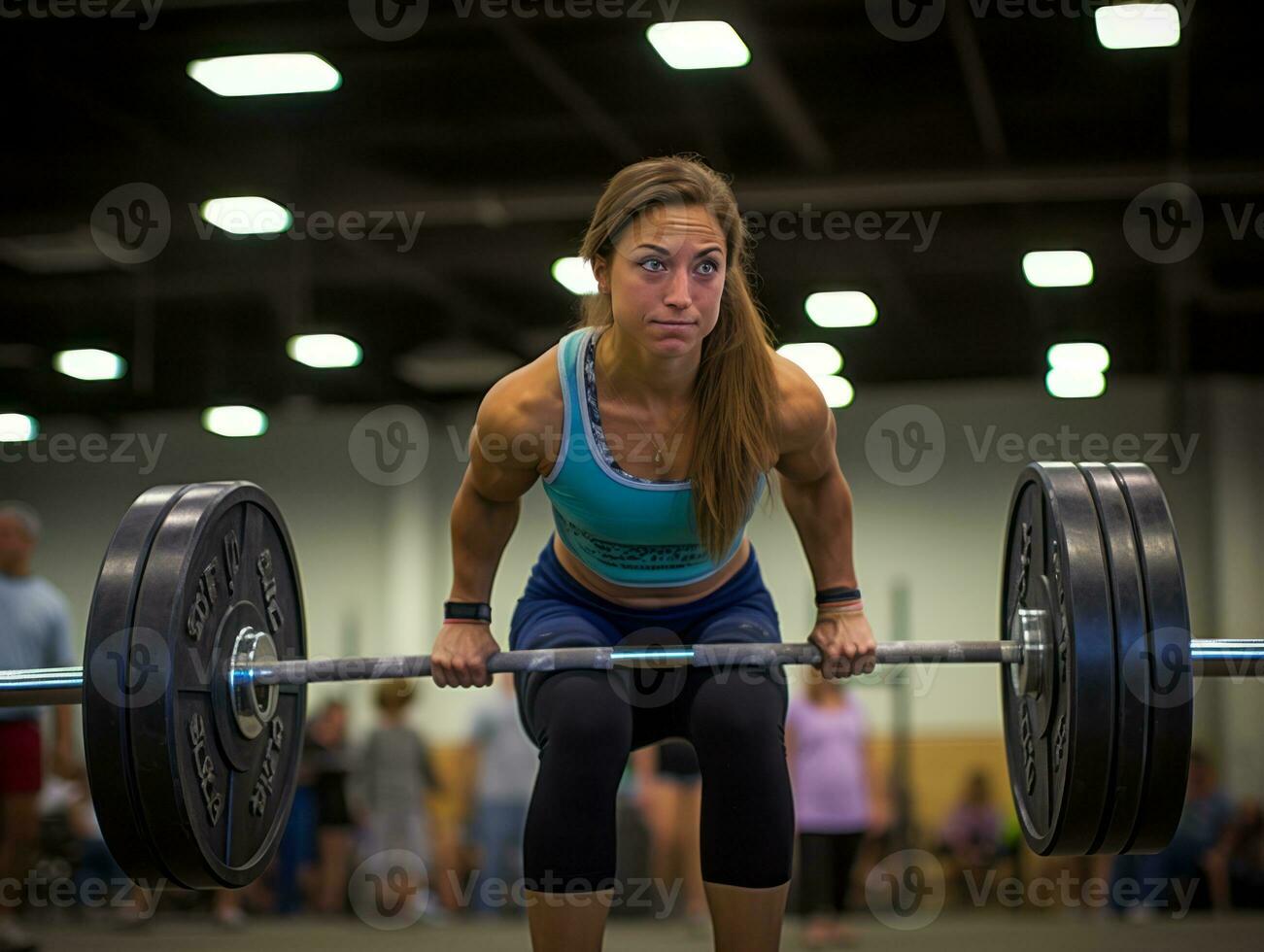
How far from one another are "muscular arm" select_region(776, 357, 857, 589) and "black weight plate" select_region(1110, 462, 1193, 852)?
43cm

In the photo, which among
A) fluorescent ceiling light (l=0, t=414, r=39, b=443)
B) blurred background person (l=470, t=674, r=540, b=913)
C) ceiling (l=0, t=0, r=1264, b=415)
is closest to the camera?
ceiling (l=0, t=0, r=1264, b=415)

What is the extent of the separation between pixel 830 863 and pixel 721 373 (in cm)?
325

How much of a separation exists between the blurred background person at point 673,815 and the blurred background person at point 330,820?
1.30m

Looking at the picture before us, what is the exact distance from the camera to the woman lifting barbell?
1.98 meters

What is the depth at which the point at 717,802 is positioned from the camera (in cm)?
201

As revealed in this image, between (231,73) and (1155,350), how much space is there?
5659mm

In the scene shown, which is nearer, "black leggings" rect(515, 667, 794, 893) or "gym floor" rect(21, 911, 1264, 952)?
"black leggings" rect(515, 667, 794, 893)

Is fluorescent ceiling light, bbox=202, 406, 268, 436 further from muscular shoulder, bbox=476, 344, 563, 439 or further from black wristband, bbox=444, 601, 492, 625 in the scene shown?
muscular shoulder, bbox=476, 344, 563, 439

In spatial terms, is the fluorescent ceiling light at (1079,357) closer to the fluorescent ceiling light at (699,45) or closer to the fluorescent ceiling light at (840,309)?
the fluorescent ceiling light at (840,309)

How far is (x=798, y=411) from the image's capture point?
219cm

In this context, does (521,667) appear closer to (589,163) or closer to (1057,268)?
(589,163)

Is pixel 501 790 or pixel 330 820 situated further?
pixel 330 820

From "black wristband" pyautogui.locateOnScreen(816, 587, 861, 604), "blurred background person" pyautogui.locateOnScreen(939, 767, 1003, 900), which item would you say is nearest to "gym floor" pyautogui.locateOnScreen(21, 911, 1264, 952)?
"blurred background person" pyautogui.locateOnScreen(939, 767, 1003, 900)

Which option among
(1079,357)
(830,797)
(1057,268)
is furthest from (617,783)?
(1079,357)
